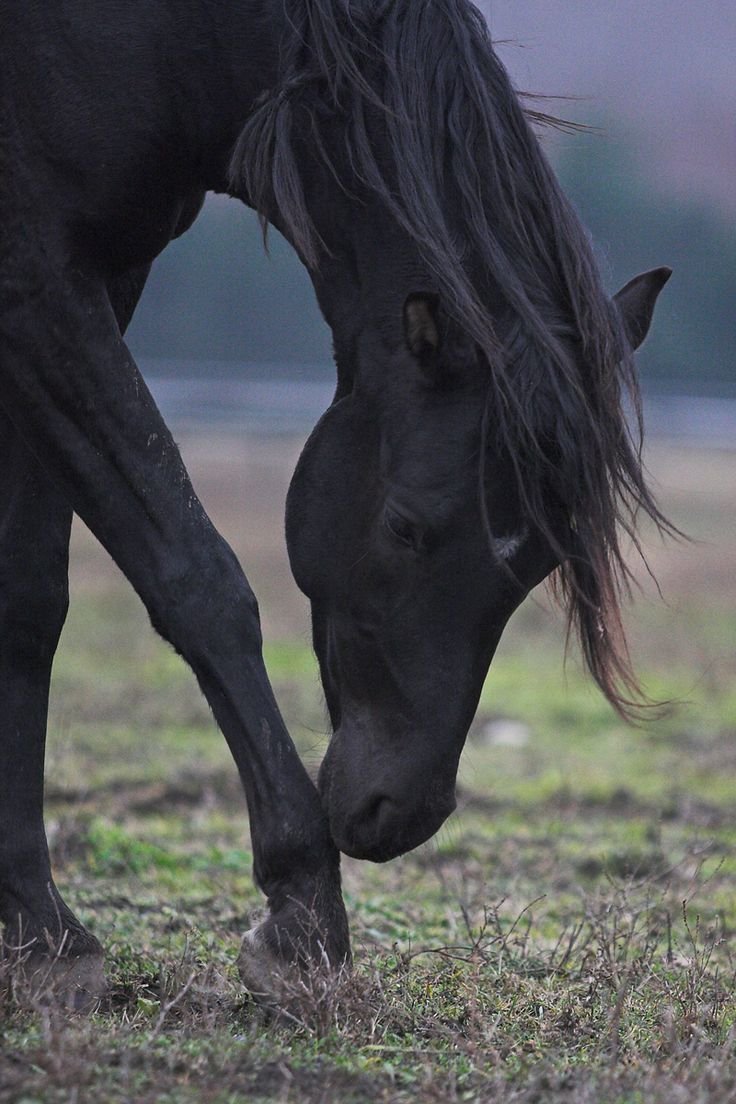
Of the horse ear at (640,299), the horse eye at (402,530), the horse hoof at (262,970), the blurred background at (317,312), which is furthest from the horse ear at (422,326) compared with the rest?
the blurred background at (317,312)

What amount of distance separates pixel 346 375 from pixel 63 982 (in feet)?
4.37

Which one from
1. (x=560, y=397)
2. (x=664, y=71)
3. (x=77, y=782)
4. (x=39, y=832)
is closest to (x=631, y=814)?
(x=77, y=782)

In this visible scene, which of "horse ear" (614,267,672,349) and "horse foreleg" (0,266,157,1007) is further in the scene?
"horse foreleg" (0,266,157,1007)

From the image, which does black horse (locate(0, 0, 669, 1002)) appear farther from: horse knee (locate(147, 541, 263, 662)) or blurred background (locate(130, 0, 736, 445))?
blurred background (locate(130, 0, 736, 445))

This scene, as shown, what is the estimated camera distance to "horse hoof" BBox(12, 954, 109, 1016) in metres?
2.63

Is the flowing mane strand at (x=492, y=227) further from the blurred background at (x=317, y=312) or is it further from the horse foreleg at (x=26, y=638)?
the blurred background at (x=317, y=312)

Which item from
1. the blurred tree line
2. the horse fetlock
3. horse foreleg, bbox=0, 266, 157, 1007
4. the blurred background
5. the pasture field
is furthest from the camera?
the blurred tree line

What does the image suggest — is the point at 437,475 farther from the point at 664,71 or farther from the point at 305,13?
the point at 664,71

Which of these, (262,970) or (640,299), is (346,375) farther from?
(262,970)

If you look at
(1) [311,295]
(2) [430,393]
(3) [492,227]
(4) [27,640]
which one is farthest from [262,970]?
(1) [311,295]

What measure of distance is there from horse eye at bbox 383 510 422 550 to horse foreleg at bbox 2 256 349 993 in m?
0.33

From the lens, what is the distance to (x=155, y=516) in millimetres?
2854

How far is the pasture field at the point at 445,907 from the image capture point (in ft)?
7.86

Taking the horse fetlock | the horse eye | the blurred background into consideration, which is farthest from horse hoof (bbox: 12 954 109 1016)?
the blurred background
